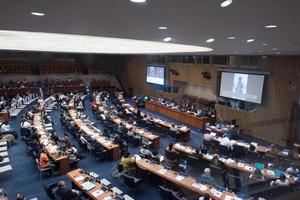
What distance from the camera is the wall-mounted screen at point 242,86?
1435 centimetres

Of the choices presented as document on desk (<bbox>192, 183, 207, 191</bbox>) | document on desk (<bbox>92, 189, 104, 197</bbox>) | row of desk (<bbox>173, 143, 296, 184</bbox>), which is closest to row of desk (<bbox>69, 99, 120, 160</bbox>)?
row of desk (<bbox>173, 143, 296, 184</bbox>)

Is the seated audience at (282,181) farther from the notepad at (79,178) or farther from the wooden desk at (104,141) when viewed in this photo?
the wooden desk at (104,141)

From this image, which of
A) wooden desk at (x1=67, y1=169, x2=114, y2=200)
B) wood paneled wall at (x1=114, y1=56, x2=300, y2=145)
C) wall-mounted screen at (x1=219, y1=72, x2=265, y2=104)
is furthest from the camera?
wall-mounted screen at (x1=219, y1=72, x2=265, y2=104)

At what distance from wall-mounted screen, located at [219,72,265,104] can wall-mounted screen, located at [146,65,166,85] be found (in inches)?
294

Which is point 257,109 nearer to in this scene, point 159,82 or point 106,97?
point 159,82

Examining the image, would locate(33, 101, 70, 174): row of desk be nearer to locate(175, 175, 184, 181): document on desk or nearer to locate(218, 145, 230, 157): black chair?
locate(175, 175, 184, 181): document on desk

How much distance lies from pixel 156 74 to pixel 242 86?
34.1 feet

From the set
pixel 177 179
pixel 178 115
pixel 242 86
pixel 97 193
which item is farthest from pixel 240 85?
pixel 97 193

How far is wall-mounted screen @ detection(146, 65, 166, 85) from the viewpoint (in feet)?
76.1

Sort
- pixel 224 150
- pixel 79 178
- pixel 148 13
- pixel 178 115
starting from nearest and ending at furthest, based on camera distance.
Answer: pixel 148 13 → pixel 79 178 → pixel 224 150 → pixel 178 115

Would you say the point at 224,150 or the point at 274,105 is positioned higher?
the point at 274,105

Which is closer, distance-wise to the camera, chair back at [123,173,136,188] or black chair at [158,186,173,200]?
black chair at [158,186,173,200]

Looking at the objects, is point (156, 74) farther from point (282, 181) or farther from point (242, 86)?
point (282, 181)

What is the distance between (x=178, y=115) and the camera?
18906mm
